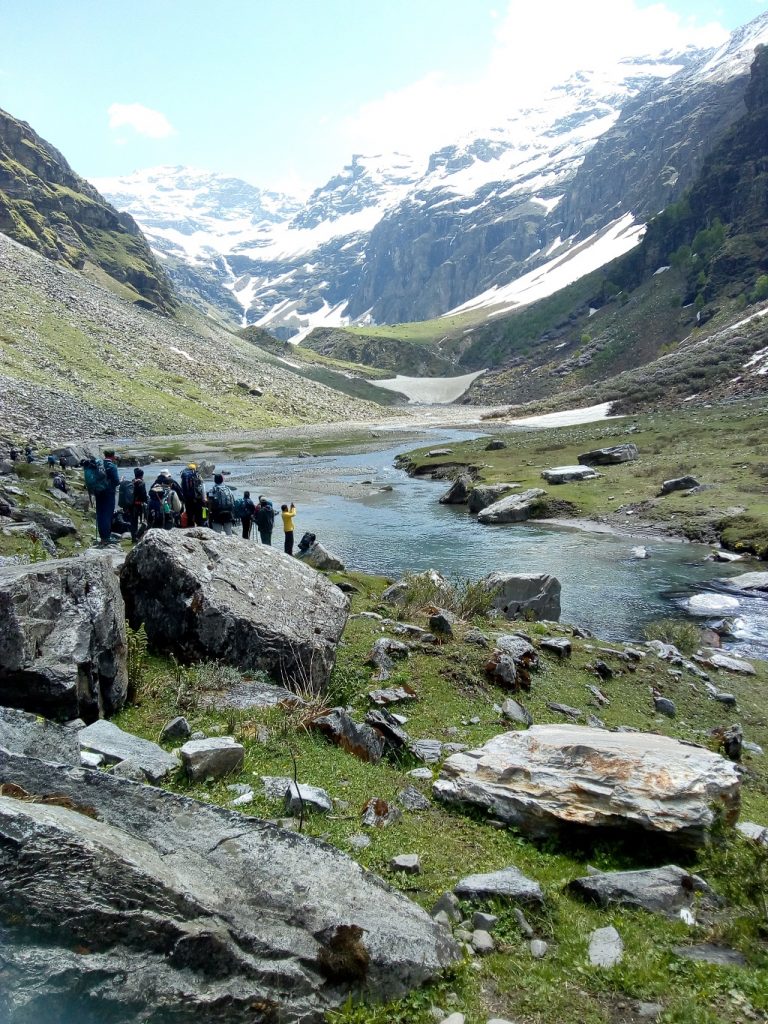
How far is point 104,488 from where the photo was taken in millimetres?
22406

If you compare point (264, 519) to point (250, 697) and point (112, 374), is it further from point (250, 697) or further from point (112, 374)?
point (112, 374)

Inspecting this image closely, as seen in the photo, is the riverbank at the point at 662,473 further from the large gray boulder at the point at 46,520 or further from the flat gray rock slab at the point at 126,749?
the flat gray rock slab at the point at 126,749

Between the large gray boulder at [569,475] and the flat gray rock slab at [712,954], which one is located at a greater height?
the large gray boulder at [569,475]

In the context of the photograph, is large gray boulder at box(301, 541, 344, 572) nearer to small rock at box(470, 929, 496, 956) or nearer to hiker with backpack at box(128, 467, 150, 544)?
hiker with backpack at box(128, 467, 150, 544)

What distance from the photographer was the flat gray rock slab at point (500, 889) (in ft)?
19.1

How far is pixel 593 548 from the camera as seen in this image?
31266mm

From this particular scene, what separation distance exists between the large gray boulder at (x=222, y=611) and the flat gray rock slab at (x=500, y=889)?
4815 millimetres

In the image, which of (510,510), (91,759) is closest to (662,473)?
(510,510)

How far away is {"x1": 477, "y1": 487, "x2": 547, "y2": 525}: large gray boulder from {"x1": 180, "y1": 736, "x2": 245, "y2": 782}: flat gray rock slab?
32.1m

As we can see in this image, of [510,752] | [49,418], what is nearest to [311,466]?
[49,418]

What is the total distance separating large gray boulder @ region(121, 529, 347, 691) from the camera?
10.2m

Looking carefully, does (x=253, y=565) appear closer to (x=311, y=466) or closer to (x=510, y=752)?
(x=510, y=752)

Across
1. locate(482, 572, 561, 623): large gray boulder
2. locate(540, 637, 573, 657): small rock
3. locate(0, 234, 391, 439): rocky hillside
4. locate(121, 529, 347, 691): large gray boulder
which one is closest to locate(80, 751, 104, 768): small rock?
locate(121, 529, 347, 691): large gray boulder

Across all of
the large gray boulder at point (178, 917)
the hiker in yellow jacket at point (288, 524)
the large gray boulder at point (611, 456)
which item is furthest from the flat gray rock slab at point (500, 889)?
the large gray boulder at point (611, 456)
